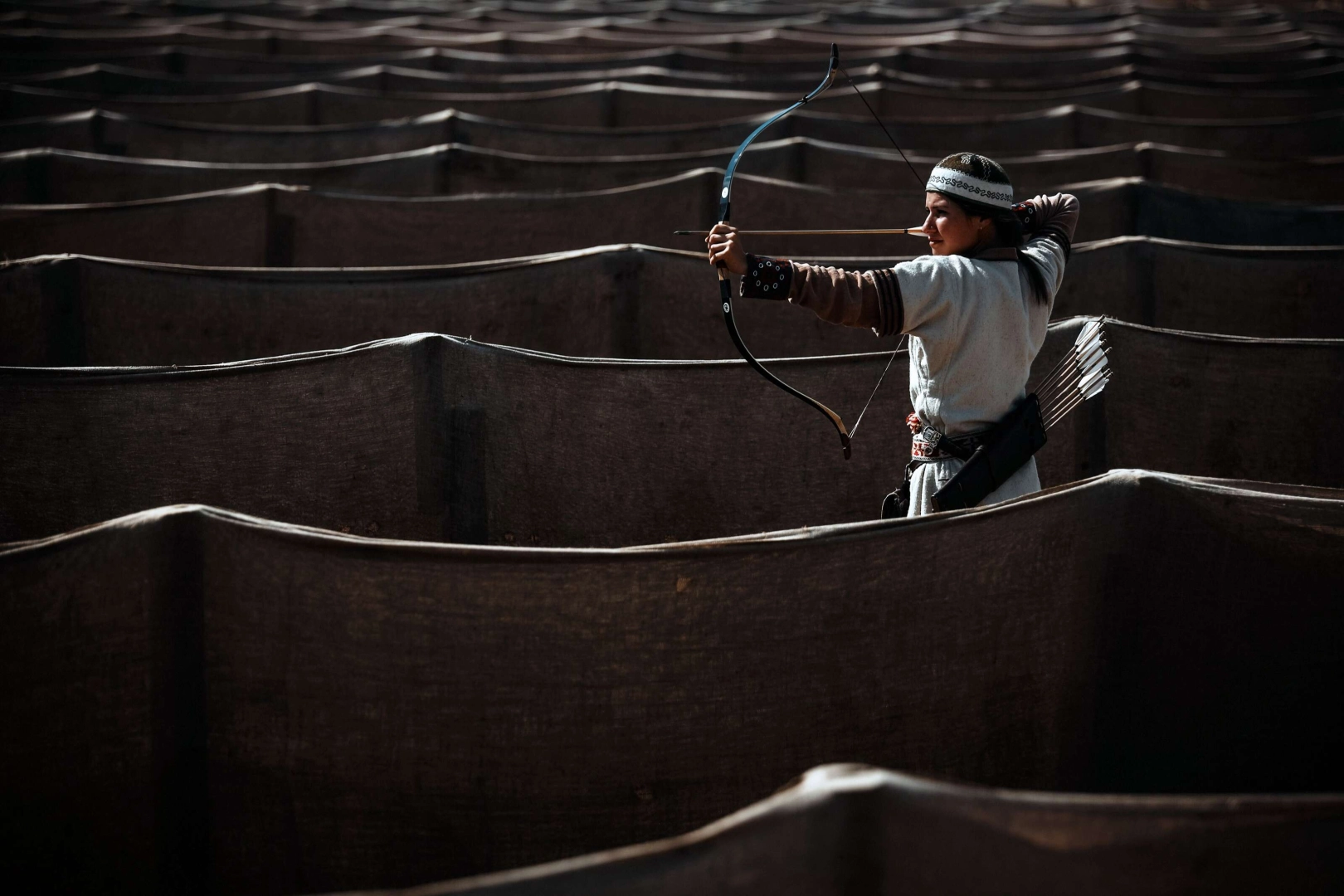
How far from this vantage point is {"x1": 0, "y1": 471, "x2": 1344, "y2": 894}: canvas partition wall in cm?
197

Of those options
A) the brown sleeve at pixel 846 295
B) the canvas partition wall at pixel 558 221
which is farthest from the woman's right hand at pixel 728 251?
the canvas partition wall at pixel 558 221

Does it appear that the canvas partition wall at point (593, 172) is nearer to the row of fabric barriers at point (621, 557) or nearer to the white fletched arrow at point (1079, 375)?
the row of fabric barriers at point (621, 557)

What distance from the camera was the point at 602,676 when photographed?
2.07 meters

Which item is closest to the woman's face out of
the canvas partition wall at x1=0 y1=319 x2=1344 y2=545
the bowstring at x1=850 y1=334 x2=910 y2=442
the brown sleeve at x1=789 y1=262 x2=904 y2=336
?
the brown sleeve at x1=789 y1=262 x2=904 y2=336

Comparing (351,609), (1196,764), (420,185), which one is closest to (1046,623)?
(1196,764)

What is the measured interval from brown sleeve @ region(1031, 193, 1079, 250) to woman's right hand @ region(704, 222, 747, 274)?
0.90 meters

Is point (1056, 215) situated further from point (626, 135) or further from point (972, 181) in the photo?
point (626, 135)

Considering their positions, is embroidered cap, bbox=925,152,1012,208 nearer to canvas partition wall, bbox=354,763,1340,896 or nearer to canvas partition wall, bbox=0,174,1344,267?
canvas partition wall, bbox=354,763,1340,896

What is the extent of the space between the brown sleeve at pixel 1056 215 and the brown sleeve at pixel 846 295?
2.19 ft

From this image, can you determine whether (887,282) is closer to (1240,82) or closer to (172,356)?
(172,356)

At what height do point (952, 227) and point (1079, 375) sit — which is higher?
point (952, 227)

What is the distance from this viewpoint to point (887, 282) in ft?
7.20

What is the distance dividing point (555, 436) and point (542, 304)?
99 cm

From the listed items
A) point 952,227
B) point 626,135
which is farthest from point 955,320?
point 626,135
